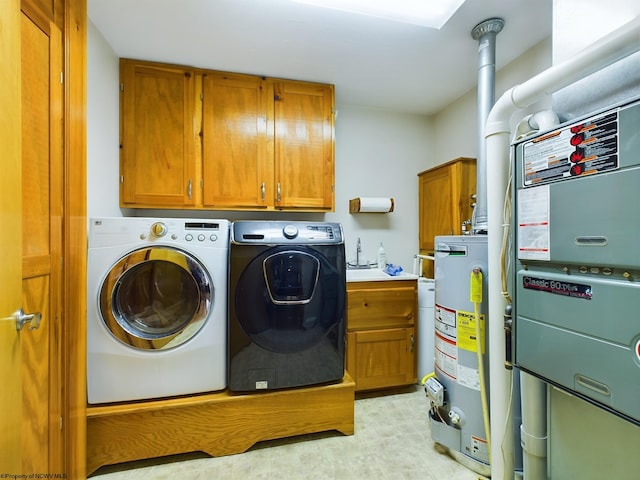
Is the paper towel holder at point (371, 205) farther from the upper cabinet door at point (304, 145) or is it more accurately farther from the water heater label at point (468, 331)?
the water heater label at point (468, 331)

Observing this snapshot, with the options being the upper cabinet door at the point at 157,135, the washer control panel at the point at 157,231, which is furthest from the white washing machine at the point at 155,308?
the upper cabinet door at the point at 157,135

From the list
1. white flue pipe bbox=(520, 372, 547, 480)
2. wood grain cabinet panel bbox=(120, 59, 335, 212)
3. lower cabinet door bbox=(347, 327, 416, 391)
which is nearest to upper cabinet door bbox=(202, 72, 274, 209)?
wood grain cabinet panel bbox=(120, 59, 335, 212)

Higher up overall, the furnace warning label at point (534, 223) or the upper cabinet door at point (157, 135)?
the upper cabinet door at point (157, 135)

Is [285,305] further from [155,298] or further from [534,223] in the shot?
[534,223]

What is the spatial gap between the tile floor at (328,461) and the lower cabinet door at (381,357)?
0.33 metres

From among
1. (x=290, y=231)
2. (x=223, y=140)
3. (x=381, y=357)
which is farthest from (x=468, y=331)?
(x=223, y=140)

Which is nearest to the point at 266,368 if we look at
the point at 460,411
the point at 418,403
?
the point at 460,411

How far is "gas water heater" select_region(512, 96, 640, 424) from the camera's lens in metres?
0.73

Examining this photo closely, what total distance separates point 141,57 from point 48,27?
0.91 metres

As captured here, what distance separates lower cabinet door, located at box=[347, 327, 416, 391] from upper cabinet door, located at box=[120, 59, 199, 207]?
5.11 ft

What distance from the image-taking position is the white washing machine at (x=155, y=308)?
1.43 m

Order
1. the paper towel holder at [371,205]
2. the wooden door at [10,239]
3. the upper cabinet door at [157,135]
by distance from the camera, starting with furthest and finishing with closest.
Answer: the paper towel holder at [371,205] → the upper cabinet door at [157,135] → the wooden door at [10,239]

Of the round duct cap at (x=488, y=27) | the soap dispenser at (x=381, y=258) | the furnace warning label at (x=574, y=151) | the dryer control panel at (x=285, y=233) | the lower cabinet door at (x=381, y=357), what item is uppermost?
the round duct cap at (x=488, y=27)

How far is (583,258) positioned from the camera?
82cm
